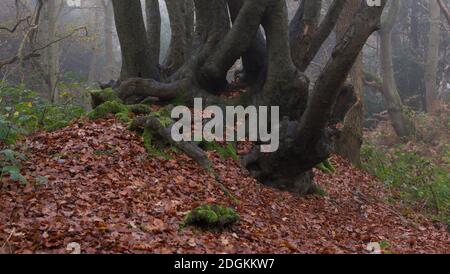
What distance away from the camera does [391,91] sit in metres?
19.7

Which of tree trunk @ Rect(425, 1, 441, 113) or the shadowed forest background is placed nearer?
the shadowed forest background

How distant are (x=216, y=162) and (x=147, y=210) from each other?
252 cm

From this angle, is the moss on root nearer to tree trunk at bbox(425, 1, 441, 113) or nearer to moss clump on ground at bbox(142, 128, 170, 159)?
moss clump on ground at bbox(142, 128, 170, 159)

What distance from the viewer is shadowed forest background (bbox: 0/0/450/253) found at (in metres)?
5.46

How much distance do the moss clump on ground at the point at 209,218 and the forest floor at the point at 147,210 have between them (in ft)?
0.41

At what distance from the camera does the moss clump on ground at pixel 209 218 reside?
5742 millimetres

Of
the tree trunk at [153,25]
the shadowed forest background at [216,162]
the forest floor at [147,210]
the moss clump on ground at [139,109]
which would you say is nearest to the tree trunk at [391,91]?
the shadowed forest background at [216,162]

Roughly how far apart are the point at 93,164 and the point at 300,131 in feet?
11.8

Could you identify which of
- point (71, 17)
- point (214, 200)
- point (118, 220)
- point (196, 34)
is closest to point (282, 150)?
point (214, 200)

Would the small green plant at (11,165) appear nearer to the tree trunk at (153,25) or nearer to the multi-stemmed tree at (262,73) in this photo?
the multi-stemmed tree at (262,73)

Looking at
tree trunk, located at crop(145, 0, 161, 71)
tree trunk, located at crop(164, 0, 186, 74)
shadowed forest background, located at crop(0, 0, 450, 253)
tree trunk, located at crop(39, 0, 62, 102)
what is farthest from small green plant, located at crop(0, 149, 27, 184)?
tree trunk, located at crop(39, 0, 62, 102)

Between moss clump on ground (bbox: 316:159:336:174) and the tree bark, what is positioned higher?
the tree bark

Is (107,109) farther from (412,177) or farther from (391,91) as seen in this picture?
(391,91)

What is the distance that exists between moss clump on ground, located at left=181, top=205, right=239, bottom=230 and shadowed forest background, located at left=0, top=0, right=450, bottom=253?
0.05 feet
